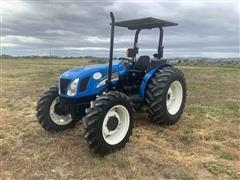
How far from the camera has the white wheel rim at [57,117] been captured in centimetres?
564

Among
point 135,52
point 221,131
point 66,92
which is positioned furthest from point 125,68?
point 221,131

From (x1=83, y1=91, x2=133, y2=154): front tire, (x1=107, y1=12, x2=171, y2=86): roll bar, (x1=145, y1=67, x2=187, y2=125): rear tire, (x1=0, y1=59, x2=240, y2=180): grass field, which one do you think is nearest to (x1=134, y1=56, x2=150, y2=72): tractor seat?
(x1=107, y1=12, x2=171, y2=86): roll bar

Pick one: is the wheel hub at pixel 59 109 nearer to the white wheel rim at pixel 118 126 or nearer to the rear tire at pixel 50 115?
the rear tire at pixel 50 115

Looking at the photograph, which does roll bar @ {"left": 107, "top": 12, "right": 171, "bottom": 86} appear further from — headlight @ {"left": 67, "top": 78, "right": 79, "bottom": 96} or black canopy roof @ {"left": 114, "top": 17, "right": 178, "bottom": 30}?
headlight @ {"left": 67, "top": 78, "right": 79, "bottom": 96}

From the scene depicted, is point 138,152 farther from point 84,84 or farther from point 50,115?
point 50,115

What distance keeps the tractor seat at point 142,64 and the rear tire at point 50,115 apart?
5.86ft

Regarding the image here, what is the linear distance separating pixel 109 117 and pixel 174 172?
1.35 m

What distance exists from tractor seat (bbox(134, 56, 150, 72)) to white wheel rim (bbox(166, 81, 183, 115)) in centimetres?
79

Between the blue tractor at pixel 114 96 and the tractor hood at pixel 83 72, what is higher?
the tractor hood at pixel 83 72

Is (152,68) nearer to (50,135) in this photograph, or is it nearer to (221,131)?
(221,131)

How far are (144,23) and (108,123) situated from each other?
2.46 m

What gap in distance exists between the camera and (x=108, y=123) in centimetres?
465

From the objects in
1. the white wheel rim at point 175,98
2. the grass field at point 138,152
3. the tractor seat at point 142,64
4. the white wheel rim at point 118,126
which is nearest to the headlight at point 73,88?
the white wheel rim at point 118,126

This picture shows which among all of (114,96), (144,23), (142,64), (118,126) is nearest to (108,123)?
(118,126)
